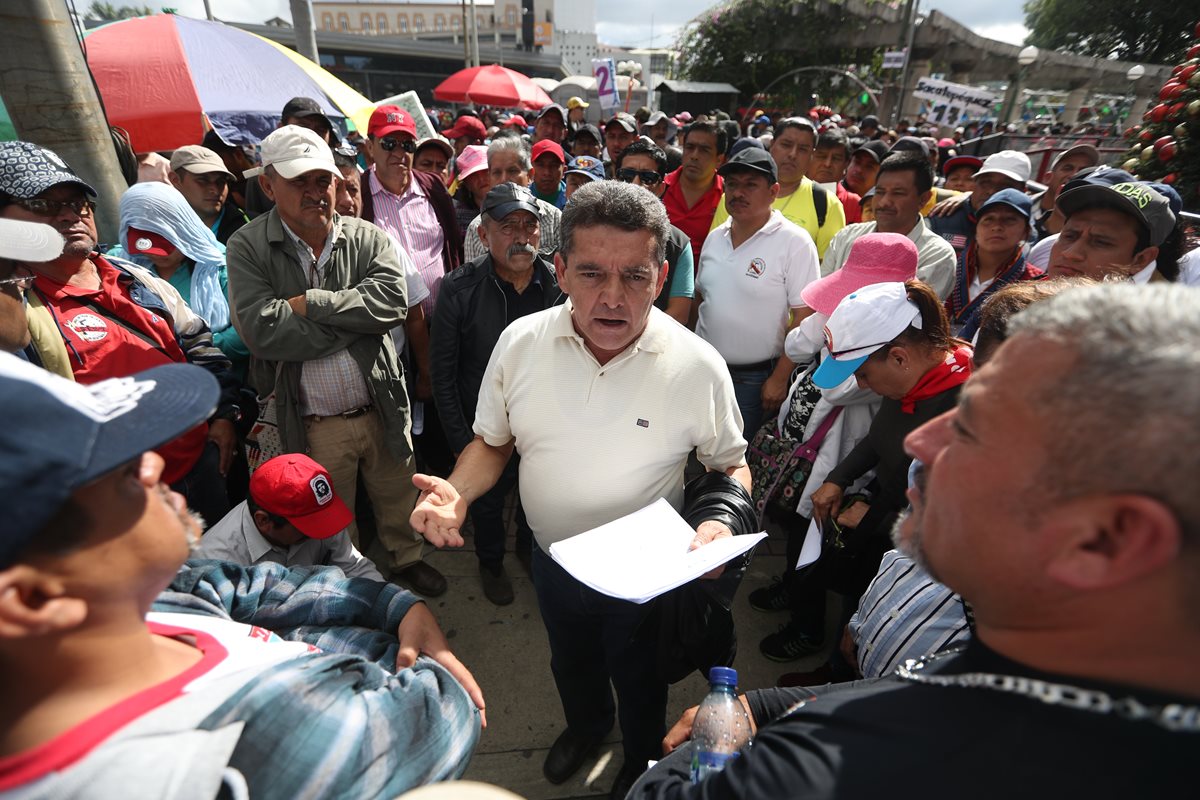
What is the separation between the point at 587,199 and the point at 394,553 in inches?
94.6

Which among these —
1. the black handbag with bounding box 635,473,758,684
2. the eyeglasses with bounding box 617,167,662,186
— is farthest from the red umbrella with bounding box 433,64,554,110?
the black handbag with bounding box 635,473,758,684

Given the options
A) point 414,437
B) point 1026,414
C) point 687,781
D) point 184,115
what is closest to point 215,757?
point 687,781

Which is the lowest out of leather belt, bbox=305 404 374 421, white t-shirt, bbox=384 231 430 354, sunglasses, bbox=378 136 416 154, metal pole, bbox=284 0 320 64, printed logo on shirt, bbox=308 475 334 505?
A: leather belt, bbox=305 404 374 421

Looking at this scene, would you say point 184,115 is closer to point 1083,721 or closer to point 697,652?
point 697,652

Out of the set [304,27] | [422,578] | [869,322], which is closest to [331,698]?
[869,322]

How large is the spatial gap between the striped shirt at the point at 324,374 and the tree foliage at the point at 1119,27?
34.9 m

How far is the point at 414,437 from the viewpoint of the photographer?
391cm

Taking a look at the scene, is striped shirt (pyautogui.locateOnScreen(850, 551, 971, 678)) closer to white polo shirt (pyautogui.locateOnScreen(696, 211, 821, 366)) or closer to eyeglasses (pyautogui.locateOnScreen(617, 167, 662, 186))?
white polo shirt (pyautogui.locateOnScreen(696, 211, 821, 366))

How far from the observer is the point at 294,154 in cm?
256

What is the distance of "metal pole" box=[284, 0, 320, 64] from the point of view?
8.45 meters

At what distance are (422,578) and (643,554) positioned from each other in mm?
2069

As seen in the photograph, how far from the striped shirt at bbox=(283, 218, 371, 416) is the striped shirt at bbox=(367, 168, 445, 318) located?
1.04 metres

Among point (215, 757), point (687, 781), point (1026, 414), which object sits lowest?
point (687, 781)

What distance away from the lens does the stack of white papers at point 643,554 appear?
1.43 meters
